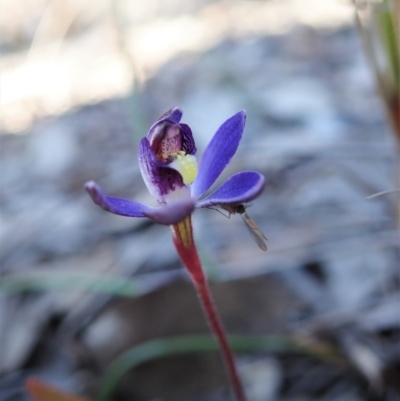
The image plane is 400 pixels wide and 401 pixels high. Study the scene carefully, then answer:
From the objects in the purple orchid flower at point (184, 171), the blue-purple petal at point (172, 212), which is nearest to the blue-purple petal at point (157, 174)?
the purple orchid flower at point (184, 171)

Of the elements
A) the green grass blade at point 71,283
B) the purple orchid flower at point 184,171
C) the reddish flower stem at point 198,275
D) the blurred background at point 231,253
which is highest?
the purple orchid flower at point 184,171

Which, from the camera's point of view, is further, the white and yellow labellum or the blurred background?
the blurred background

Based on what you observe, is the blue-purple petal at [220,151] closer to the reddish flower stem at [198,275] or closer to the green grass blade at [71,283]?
the reddish flower stem at [198,275]

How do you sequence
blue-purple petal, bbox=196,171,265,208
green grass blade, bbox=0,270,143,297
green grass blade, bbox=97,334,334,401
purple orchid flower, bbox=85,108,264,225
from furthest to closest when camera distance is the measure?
green grass blade, bbox=0,270,143,297 → green grass blade, bbox=97,334,334,401 → purple orchid flower, bbox=85,108,264,225 → blue-purple petal, bbox=196,171,265,208

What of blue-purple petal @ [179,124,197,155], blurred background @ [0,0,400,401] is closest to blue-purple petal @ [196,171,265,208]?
blue-purple petal @ [179,124,197,155]

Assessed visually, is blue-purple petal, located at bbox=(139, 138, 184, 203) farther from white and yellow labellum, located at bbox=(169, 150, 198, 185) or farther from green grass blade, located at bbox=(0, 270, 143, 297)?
green grass blade, located at bbox=(0, 270, 143, 297)

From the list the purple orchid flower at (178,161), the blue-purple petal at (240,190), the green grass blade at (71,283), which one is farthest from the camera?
the green grass blade at (71,283)
